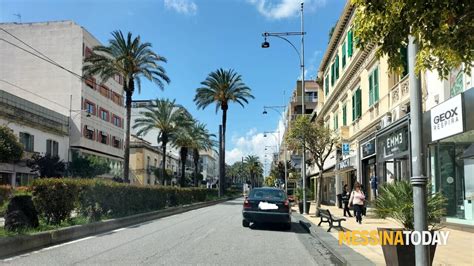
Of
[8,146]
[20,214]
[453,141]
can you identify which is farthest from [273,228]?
A: [8,146]

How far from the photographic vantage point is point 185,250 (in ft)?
39.5

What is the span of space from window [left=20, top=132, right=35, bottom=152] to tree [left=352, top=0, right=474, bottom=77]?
45380 millimetres

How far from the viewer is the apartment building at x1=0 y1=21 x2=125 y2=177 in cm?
5816

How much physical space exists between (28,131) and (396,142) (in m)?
36.8

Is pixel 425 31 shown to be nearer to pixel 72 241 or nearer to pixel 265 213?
pixel 72 241

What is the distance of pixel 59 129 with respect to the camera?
5403 cm

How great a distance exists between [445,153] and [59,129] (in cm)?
4531

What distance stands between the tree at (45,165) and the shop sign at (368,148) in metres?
28.1

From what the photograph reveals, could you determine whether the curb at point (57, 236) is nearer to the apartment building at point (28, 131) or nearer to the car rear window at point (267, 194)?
the car rear window at point (267, 194)

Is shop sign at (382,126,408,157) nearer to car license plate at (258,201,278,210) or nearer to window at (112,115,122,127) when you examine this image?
car license plate at (258,201,278,210)

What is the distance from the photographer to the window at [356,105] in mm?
30625

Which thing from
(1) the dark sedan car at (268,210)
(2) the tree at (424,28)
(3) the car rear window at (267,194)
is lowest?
(1) the dark sedan car at (268,210)

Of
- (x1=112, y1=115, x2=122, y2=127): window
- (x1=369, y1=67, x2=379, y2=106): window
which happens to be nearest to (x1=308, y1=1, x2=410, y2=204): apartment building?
(x1=369, y1=67, x2=379, y2=106): window

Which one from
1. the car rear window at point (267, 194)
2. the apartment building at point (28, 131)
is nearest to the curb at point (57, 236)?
the car rear window at point (267, 194)
